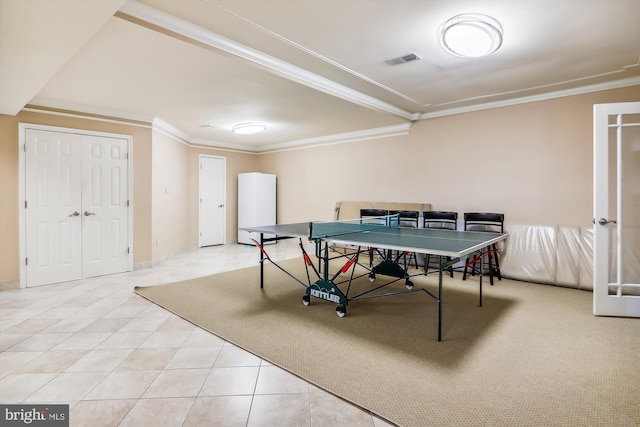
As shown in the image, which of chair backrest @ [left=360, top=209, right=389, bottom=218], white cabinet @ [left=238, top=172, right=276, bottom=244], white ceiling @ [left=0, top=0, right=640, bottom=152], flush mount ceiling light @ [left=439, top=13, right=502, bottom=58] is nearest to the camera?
white ceiling @ [left=0, top=0, right=640, bottom=152]

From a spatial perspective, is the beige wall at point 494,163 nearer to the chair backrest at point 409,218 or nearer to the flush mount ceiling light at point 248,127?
the chair backrest at point 409,218

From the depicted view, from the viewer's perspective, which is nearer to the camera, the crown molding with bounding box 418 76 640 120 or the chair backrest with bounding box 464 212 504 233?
the crown molding with bounding box 418 76 640 120

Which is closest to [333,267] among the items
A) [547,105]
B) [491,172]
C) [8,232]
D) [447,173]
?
[447,173]

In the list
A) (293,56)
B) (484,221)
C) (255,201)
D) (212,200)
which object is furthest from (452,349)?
(212,200)

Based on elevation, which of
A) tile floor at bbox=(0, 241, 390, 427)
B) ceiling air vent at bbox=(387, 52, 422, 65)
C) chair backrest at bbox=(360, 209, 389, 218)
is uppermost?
ceiling air vent at bbox=(387, 52, 422, 65)

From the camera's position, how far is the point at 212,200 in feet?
25.9

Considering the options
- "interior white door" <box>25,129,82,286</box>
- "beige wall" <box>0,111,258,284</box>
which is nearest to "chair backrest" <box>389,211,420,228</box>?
"beige wall" <box>0,111,258,284</box>

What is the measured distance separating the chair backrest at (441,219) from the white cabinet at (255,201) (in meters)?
4.02

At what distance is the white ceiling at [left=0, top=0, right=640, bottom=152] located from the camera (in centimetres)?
239

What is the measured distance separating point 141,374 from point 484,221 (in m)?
4.63

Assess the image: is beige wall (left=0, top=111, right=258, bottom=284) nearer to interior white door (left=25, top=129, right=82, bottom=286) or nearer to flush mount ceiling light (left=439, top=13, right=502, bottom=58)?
interior white door (left=25, top=129, right=82, bottom=286)

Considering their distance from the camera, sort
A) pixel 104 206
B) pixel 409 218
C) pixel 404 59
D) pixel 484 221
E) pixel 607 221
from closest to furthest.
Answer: pixel 607 221
pixel 404 59
pixel 484 221
pixel 104 206
pixel 409 218

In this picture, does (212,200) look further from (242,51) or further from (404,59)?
(404,59)

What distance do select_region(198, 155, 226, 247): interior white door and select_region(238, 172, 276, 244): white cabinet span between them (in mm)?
433
